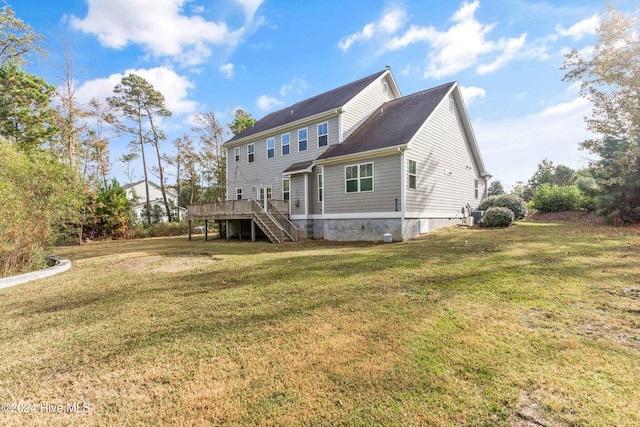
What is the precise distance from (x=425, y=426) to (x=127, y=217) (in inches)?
988

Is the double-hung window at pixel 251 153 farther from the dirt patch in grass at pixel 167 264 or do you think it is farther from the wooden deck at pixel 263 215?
the dirt patch in grass at pixel 167 264

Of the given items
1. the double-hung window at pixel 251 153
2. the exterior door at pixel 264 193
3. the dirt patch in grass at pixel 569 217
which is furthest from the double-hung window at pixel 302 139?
the dirt patch in grass at pixel 569 217

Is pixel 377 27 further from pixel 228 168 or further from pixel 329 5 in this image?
pixel 228 168

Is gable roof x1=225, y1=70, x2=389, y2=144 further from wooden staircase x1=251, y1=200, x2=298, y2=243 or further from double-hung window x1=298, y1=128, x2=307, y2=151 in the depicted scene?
wooden staircase x1=251, y1=200, x2=298, y2=243

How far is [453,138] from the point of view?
51.5 ft

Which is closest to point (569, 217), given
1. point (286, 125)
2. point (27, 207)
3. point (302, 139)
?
point (302, 139)

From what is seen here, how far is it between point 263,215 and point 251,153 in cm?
721

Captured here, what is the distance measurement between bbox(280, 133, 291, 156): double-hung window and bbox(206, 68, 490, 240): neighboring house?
0.20ft

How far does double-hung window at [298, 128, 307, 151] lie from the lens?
1669 cm

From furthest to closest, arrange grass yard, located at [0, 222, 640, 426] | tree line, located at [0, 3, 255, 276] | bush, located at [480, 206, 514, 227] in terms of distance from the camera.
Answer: bush, located at [480, 206, 514, 227], tree line, located at [0, 3, 255, 276], grass yard, located at [0, 222, 640, 426]

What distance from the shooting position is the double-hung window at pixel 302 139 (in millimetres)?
16688

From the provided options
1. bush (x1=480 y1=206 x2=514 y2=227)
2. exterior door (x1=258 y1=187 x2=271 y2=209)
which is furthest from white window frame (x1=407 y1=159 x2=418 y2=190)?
exterior door (x1=258 y1=187 x2=271 y2=209)

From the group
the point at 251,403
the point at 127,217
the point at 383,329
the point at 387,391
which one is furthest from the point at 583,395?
the point at 127,217

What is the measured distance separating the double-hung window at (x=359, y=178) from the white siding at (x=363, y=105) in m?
2.59
